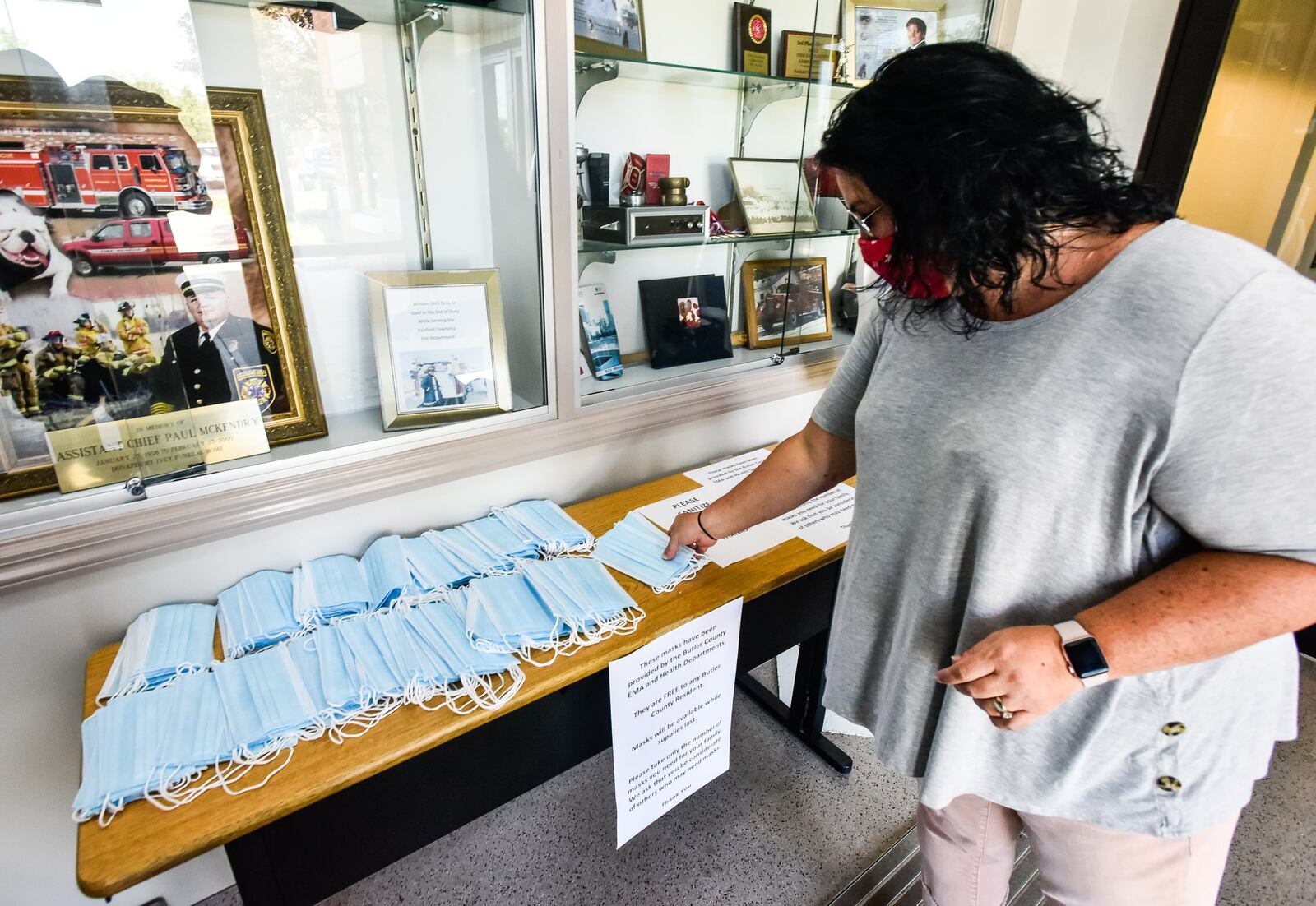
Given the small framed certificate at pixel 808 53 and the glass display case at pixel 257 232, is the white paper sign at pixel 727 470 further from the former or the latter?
the small framed certificate at pixel 808 53

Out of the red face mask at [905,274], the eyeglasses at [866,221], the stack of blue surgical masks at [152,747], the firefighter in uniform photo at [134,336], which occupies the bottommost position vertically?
the stack of blue surgical masks at [152,747]

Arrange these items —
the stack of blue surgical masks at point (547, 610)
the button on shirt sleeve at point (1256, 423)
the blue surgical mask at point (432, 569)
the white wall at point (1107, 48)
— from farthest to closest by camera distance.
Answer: the white wall at point (1107, 48) → the blue surgical mask at point (432, 569) → the stack of blue surgical masks at point (547, 610) → the button on shirt sleeve at point (1256, 423)

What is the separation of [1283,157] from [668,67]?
2083 millimetres

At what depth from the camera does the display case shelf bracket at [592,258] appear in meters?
1.40

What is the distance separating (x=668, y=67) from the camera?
4.98ft

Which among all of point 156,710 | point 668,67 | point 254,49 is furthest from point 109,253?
point 668,67

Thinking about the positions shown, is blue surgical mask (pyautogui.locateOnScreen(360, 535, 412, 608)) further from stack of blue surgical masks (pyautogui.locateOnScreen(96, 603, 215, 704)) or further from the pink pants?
the pink pants

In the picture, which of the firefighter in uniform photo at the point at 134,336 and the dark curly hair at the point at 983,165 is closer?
the dark curly hair at the point at 983,165

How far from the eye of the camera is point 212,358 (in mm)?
1110

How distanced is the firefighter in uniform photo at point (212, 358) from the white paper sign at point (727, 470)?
34.9 inches

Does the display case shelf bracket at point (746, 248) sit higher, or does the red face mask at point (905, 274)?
the red face mask at point (905, 274)

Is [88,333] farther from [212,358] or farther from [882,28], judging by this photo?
[882,28]

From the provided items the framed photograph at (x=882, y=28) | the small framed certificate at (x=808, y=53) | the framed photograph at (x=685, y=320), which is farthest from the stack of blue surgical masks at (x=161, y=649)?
the framed photograph at (x=882, y=28)

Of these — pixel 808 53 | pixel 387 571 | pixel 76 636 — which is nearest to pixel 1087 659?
pixel 387 571
